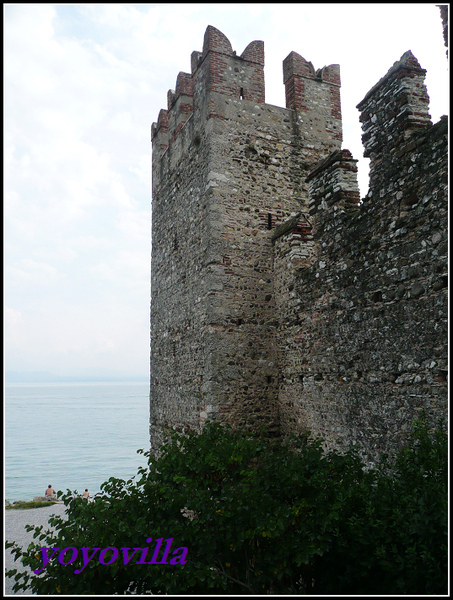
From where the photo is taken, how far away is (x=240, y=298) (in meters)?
7.95

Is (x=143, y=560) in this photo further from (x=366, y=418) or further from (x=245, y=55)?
(x=245, y=55)

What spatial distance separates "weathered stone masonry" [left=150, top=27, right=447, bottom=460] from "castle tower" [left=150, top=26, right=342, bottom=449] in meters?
0.03

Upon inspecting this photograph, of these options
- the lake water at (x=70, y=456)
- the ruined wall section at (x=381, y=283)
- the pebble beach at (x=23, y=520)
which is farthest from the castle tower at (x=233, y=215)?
the lake water at (x=70, y=456)

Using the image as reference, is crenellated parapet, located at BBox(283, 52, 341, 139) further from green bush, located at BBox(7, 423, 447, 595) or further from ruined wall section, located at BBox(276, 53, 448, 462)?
green bush, located at BBox(7, 423, 447, 595)

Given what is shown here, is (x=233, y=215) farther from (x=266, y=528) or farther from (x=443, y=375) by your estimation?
(x=266, y=528)

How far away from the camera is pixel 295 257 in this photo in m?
7.47

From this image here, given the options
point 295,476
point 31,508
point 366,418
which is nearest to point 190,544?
point 295,476

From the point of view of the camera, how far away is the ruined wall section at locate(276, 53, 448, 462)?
4.58 metres

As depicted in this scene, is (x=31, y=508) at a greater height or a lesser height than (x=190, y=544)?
lesser

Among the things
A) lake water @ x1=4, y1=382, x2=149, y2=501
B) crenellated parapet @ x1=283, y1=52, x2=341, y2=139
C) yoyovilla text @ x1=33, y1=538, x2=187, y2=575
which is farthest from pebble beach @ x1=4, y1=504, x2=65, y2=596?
crenellated parapet @ x1=283, y1=52, x2=341, y2=139

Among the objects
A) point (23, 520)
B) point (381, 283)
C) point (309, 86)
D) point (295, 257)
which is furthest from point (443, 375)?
point (23, 520)

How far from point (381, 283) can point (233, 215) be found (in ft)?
11.7

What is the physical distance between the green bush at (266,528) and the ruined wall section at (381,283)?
1.12 meters

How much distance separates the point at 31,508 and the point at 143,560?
1610 centimetres
